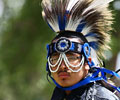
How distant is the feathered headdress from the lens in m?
3.90

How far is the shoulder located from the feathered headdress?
556 millimetres

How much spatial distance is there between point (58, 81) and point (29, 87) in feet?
33.8

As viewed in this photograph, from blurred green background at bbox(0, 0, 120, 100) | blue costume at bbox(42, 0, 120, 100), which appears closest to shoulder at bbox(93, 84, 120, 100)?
blue costume at bbox(42, 0, 120, 100)

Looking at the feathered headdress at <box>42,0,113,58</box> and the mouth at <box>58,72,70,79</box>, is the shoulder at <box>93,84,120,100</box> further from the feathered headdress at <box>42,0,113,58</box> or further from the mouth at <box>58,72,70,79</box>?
the feathered headdress at <box>42,0,113,58</box>

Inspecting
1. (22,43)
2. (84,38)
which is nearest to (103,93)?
(84,38)

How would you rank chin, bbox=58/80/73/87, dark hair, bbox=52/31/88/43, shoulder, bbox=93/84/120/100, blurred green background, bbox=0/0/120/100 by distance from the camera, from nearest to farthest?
shoulder, bbox=93/84/120/100, chin, bbox=58/80/73/87, dark hair, bbox=52/31/88/43, blurred green background, bbox=0/0/120/100

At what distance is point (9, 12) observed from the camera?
40.9 feet

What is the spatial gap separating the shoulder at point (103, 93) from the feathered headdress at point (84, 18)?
1.82 ft

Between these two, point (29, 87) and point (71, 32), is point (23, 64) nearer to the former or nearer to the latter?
point (29, 87)

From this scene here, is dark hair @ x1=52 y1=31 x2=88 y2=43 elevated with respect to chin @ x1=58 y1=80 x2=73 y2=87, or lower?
elevated

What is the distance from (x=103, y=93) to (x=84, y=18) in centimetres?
86

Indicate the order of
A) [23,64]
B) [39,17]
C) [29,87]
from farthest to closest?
1. [29,87]
2. [23,64]
3. [39,17]

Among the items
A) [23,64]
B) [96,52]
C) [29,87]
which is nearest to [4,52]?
[23,64]

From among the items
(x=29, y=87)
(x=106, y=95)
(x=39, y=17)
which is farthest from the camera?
(x=29, y=87)
